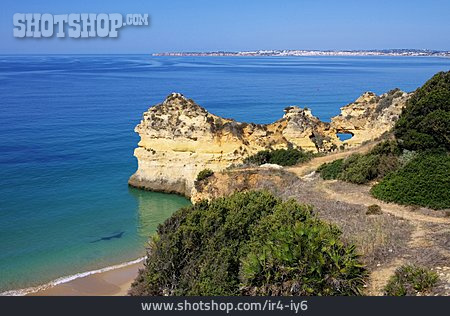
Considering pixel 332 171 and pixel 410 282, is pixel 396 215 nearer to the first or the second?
pixel 410 282

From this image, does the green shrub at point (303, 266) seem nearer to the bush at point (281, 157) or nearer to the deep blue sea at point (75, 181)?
the deep blue sea at point (75, 181)

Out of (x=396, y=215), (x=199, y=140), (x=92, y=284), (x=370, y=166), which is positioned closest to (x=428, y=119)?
(x=370, y=166)

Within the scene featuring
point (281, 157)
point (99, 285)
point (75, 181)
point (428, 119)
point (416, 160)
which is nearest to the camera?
point (416, 160)

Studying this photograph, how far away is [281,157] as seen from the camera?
29375 mm

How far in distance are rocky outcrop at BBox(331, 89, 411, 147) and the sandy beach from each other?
1884 cm

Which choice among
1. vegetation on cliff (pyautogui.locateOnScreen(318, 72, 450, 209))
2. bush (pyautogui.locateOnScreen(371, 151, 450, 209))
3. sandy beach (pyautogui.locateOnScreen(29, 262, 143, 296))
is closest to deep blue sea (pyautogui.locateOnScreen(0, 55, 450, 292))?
sandy beach (pyautogui.locateOnScreen(29, 262, 143, 296))

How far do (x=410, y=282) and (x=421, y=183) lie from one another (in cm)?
637

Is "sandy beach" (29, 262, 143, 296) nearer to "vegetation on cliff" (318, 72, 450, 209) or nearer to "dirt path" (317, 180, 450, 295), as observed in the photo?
"dirt path" (317, 180, 450, 295)

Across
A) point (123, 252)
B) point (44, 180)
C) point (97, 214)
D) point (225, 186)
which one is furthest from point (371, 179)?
point (44, 180)

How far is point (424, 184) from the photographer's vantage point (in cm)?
1444

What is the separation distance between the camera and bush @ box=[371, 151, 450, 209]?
1398 centimetres

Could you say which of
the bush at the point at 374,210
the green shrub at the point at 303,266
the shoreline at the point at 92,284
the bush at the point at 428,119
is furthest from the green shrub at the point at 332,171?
the green shrub at the point at 303,266

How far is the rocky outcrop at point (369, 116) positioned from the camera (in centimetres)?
3010

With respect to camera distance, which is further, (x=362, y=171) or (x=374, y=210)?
(x=362, y=171)
